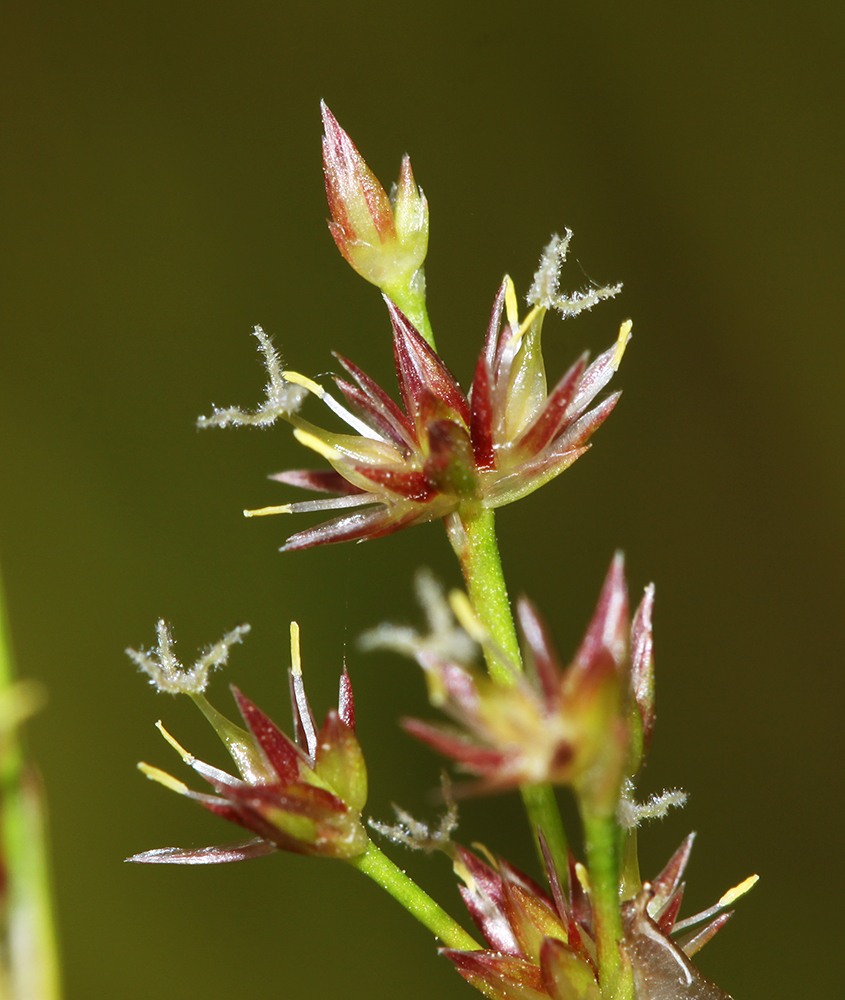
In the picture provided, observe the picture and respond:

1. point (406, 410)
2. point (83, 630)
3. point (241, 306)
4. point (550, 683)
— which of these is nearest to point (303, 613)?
point (83, 630)

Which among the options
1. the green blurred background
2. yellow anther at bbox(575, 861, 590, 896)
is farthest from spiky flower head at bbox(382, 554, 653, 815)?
the green blurred background

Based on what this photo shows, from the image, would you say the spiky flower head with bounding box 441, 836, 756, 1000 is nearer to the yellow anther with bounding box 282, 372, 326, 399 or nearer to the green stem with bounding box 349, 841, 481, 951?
the green stem with bounding box 349, 841, 481, 951

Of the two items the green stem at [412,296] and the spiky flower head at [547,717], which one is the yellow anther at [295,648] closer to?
the spiky flower head at [547,717]

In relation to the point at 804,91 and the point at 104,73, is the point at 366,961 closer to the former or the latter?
the point at 104,73

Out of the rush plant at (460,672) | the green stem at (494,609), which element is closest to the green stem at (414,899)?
the rush plant at (460,672)

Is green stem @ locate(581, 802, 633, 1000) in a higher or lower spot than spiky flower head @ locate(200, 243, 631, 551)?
lower
